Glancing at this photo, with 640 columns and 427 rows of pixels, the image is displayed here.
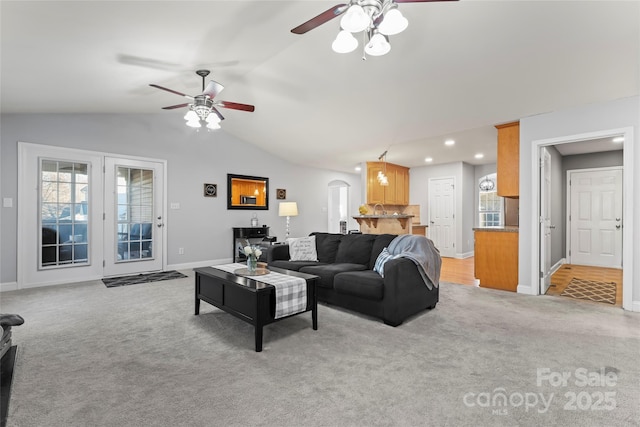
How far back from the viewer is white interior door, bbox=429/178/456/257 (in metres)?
7.77

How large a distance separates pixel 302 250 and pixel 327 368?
2334 mm

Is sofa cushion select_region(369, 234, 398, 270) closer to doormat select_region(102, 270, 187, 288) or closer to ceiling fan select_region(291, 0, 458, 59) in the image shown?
ceiling fan select_region(291, 0, 458, 59)

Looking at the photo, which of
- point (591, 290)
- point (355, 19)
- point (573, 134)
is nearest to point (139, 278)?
point (355, 19)

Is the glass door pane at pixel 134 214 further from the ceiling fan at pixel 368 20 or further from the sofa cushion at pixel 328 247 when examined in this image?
the ceiling fan at pixel 368 20

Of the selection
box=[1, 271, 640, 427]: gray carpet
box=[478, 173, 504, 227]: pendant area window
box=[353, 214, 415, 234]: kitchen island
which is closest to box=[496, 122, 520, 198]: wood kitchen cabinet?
box=[1, 271, 640, 427]: gray carpet

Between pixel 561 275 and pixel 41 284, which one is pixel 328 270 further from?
pixel 561 275

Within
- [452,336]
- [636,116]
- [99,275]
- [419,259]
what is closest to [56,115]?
[99,275]

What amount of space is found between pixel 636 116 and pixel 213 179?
20.9 feet

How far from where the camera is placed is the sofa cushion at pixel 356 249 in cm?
399

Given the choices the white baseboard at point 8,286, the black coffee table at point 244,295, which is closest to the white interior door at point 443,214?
the black coffee table at point 244,295

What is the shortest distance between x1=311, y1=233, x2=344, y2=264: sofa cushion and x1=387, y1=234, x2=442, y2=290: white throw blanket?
952mm

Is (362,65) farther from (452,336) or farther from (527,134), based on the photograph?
(452,336)

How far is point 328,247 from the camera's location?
4.38 m

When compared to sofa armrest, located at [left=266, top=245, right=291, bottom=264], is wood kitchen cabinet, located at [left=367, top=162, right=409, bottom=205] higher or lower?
higher
